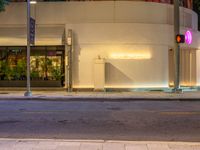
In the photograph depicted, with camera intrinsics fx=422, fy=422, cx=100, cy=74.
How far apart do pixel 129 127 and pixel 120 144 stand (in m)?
3.51

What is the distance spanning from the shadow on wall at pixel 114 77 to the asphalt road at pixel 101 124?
9929mm

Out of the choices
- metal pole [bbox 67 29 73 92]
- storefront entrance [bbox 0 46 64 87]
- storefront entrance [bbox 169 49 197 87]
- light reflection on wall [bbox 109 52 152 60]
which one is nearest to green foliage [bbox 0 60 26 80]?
storefront entrance [bbox 0 46 64 87]

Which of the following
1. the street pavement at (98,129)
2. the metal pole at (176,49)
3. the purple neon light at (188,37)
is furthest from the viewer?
the purple neon light at (188,37)

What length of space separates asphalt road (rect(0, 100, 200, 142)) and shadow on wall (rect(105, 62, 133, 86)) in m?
9.93

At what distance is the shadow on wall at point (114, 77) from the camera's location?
87.0ft

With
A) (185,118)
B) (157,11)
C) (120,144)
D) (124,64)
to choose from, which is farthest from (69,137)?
(157,11)

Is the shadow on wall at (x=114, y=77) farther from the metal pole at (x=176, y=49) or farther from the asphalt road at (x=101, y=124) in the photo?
the asphalt road at (x=101, y=124)

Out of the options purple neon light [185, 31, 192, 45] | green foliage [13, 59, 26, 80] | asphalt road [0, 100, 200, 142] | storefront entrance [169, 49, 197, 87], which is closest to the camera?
asphalt road [0, 100, 200, 142]

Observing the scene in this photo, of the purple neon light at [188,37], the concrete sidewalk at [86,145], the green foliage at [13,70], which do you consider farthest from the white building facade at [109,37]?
the concrete sidewalk at [86,145]

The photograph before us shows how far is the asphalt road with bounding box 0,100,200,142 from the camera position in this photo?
10.7m

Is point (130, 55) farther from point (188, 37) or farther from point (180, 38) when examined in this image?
point (188, 37)

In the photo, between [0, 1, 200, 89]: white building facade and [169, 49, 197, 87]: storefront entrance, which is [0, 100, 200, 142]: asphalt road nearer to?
[0, 1, 200, 89]: white building facade

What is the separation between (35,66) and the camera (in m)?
27.6

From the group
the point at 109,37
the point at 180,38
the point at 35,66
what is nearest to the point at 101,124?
the point at 180,38
